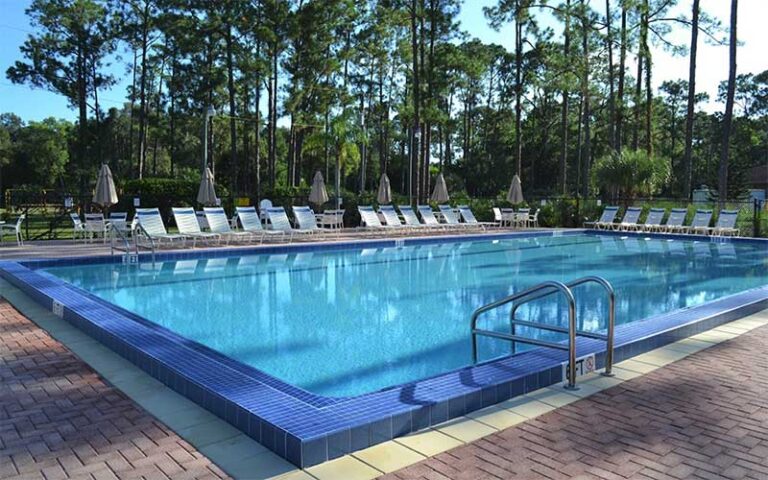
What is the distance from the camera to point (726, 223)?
17.0 meters

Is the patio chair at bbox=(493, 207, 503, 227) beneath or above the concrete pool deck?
above

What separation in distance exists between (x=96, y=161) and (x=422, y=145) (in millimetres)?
17025

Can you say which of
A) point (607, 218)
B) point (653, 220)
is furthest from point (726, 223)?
point (607, 218)

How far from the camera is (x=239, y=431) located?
328 centimetres

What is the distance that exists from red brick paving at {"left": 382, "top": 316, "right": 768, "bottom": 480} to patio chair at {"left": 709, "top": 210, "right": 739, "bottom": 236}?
1441 cm

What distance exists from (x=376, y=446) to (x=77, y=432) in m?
1.62

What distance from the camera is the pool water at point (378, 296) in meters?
5.68

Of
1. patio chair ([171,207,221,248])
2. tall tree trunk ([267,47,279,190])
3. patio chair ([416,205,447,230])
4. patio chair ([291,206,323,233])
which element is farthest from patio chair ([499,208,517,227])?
patio chair ([171,207,221,248])

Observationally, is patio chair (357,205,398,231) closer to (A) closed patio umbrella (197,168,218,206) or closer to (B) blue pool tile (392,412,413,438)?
(A) closed patio umbrella (197,168,218,206)

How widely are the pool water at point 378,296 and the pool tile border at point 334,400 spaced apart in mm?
1053

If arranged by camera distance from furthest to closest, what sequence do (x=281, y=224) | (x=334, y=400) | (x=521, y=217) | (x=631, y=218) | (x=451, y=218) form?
(x=521, y=217) → (x=451, y=218) → (x=631, y=218) → (x=281, y=224) → (x=334, y=400)

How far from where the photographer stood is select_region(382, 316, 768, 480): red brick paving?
9.19ft

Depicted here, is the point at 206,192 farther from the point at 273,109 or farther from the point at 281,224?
the point at 273,109

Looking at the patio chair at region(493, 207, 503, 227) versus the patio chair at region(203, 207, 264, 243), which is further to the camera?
the patio chair at region(493, 207, 503, 227)
